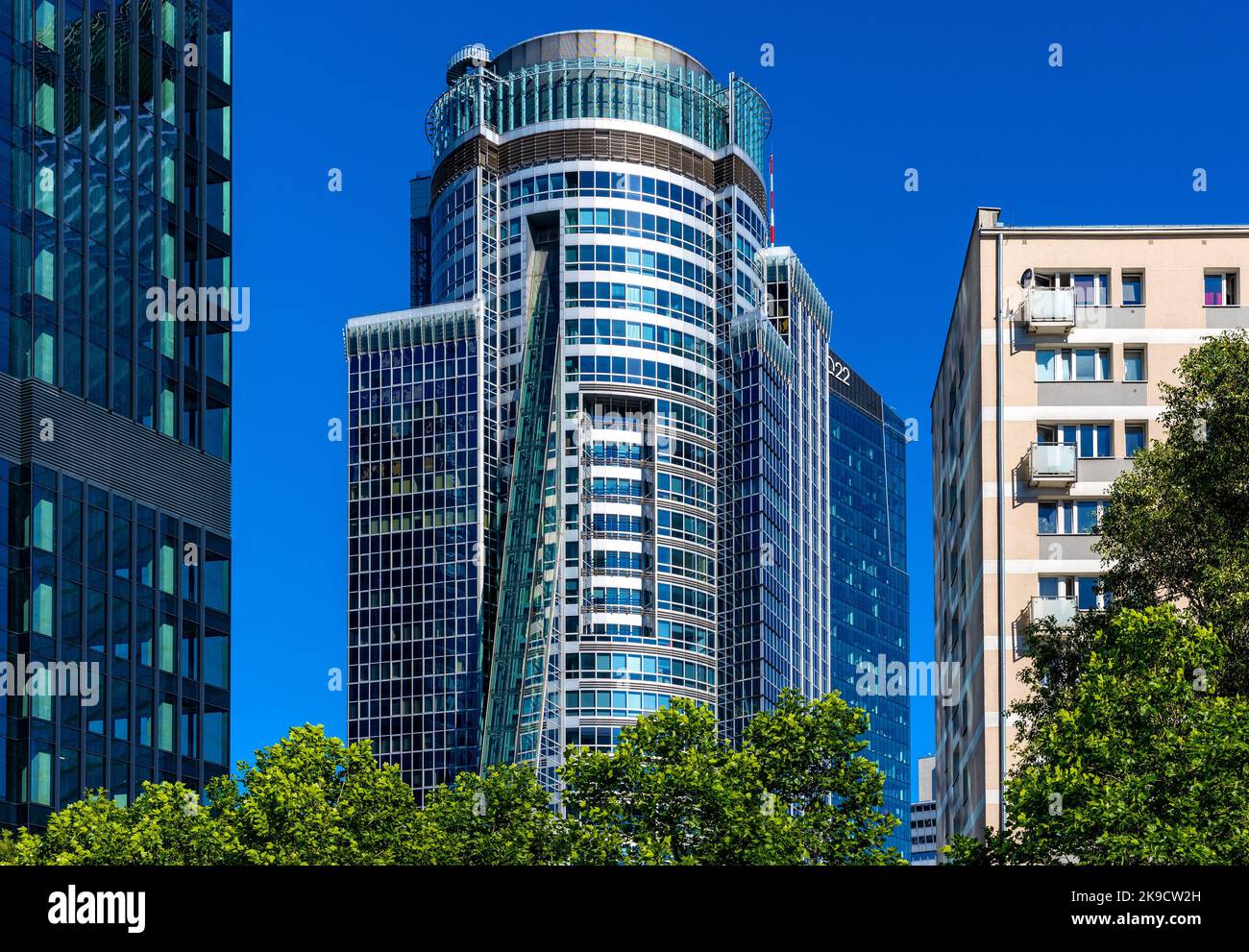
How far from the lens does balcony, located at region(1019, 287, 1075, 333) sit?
83.9 meters

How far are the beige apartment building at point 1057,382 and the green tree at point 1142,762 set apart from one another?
1008 inches

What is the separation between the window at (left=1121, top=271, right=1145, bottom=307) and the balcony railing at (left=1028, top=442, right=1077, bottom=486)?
761 cm

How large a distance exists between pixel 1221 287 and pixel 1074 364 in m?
7.80

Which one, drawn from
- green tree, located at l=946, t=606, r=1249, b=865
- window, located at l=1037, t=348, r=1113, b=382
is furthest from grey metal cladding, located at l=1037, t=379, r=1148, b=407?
green tree, located at l=946, t=606, r=1249, b=865

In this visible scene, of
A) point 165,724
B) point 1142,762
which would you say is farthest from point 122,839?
point 1142,762

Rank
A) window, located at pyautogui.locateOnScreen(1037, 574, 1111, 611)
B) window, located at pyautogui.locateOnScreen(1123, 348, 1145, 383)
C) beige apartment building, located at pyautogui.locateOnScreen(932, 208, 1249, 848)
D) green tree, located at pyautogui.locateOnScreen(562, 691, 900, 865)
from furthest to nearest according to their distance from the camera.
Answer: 1. window, located at pyautogui.locateOnScreen(1123, 348, 1145, 383)
2. beige apartment building, located at pyautogui.locateOnScreen(932, 208, 1249, 848)
3. window, located at pyautogui.locateOnScreen(1037, 574, 1111, 611)
4. green tree, located at pyautogui.locateOnScreen(562, 691, 900, 865)

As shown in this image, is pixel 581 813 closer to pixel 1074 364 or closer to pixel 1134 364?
pixel 1074 364

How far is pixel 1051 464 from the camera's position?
8306cm

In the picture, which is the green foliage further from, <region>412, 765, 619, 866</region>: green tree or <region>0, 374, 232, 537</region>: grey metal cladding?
<region>0, 374, 232, 537</region>: grey metal cladding
